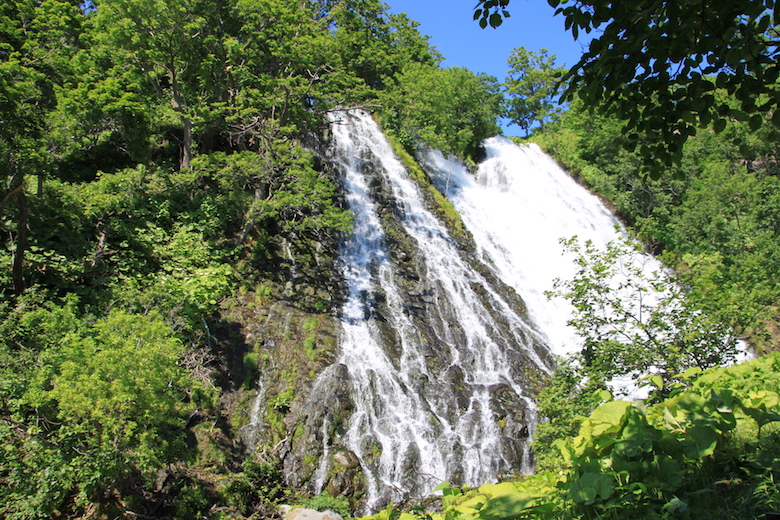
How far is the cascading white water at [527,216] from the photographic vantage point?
63.3ft

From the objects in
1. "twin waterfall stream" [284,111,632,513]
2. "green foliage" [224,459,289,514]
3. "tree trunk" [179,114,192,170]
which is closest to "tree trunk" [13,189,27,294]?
"green foliage" [224,459,289,514]

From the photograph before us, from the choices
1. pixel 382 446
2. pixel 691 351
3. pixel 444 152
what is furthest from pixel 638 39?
pixel 444 152

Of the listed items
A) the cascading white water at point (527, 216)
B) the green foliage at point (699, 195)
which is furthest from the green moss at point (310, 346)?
the green foliage at point (699, 195)

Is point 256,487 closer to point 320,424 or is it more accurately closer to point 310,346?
point 320,424

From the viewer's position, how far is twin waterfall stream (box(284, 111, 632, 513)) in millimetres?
10438

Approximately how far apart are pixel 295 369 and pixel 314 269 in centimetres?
455

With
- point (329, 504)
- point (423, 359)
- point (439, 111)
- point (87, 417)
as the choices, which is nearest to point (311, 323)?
point (423, 359)

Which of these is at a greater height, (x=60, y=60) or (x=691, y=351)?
(x=60, y=60)

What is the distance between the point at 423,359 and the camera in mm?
13320

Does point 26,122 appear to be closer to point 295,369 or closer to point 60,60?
point 60,60

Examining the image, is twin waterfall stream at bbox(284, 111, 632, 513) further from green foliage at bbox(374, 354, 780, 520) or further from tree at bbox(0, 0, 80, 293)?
tree at bbox(0, 0, 80, 293)

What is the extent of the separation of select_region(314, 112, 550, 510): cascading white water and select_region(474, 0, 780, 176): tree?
236 inches

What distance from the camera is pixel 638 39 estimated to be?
3.35 meters

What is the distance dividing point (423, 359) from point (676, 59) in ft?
35.8
